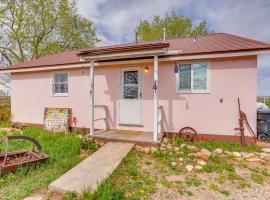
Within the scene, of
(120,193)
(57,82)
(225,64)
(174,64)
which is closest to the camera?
(120,193)

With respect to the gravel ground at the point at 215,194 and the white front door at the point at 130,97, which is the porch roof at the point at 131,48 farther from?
the gravel ground at the point at 215,194

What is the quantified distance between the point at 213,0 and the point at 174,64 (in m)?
6.64

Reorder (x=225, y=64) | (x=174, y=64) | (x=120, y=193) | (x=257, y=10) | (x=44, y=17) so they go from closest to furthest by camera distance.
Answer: (x=120, y=193) < (x=225, y=64) < (x=174, y=64) < (x=257, y=10) < (x=44, y=17)

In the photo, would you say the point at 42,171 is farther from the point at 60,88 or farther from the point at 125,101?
the point at 60,88

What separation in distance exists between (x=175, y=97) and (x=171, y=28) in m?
17.3

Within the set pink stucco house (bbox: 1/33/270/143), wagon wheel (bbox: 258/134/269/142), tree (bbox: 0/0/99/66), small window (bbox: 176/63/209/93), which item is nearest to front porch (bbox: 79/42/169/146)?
pink stucco house (bbox: 1/33/270/143)

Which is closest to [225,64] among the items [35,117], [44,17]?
[35,117]

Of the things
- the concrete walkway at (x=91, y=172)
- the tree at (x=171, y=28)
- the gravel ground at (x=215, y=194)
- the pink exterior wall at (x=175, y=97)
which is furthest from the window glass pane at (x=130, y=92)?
the tree at (x=171, y=28)

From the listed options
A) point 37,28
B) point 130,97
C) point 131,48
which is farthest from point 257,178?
point 37,28

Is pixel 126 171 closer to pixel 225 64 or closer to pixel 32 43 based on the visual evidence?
pixel 225 64

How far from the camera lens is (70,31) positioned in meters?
20.1

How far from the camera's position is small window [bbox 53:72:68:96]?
800cm

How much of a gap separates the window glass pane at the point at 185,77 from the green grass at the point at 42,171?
14.0 ft

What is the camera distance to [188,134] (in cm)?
595
